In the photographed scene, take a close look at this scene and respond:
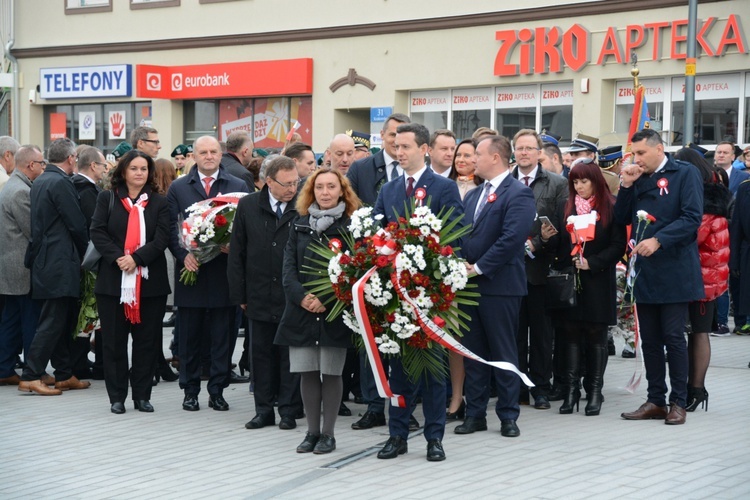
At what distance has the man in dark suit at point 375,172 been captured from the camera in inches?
364

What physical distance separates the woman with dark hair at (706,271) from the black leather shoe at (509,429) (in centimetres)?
171

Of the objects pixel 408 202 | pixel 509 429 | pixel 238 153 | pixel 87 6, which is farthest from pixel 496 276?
pixel 87 6

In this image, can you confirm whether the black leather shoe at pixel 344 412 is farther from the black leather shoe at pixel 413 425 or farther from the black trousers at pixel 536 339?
the black trousers at pixel 536 339

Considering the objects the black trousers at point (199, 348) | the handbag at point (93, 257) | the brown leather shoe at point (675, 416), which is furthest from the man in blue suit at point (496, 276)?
the handbag at point (93, 257)

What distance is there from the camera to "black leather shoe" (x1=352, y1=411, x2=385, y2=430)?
851cm

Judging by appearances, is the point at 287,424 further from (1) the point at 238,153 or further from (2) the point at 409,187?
(1) the point at 238,153

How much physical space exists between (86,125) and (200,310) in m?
21.6

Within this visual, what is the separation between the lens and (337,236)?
779 cm

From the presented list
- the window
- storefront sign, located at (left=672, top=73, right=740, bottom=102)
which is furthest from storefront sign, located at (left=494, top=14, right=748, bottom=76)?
the window

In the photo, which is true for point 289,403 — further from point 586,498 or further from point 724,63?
point 724,63

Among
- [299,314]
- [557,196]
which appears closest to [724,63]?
[557,196]

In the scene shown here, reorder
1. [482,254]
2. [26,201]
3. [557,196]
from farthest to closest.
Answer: [26,201]
[557,196]
[482,254]

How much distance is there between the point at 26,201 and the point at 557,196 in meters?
4.87

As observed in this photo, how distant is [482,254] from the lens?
325 inches
